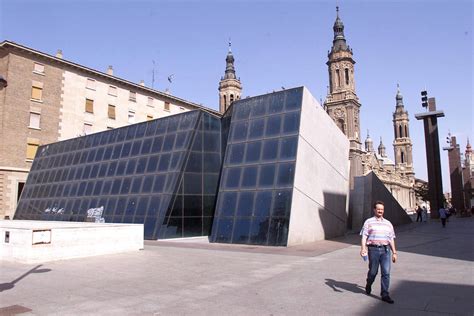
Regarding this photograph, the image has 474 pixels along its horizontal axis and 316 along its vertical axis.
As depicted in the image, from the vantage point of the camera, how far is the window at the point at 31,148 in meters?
38.5

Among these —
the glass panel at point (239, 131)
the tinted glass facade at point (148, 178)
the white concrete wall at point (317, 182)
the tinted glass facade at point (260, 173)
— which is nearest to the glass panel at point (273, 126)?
the tinted glass facade at point (260, 173)

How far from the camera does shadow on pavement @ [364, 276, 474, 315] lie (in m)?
6.30

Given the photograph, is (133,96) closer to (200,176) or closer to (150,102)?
(150,102)

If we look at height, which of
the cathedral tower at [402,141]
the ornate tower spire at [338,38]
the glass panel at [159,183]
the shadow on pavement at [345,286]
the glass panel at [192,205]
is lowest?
the shadow on pavement at [345,286]

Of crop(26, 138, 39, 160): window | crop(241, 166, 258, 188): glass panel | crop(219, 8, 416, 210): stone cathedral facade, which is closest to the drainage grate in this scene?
crop(241, 166, 258, 188): glass panel

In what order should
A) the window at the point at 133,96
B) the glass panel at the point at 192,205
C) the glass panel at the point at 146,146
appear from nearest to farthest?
the glass panel at the point at 192,205, the glass panel at the point at 146,146, the window at the point at 133,96

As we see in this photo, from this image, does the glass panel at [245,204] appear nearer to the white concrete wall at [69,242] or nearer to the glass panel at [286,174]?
the glass panel at [286,174]

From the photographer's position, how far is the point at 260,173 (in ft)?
62.4

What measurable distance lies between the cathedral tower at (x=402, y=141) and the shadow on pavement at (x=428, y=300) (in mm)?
143532

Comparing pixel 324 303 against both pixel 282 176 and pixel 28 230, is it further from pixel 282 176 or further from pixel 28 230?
pixel 282 176

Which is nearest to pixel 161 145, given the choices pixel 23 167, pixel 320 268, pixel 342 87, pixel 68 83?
pixel 320 268

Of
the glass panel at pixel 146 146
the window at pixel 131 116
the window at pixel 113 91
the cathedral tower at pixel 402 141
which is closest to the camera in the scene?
the glass panel at pixel 146 146

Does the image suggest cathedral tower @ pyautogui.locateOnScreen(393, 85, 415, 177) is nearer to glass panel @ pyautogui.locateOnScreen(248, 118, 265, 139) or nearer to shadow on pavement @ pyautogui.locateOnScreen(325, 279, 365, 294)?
glass panel @ pyautogui.locateOnScreen(248, 118, 265, 139)

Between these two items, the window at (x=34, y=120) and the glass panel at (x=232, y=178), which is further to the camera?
the window at (x=34, y=120)
